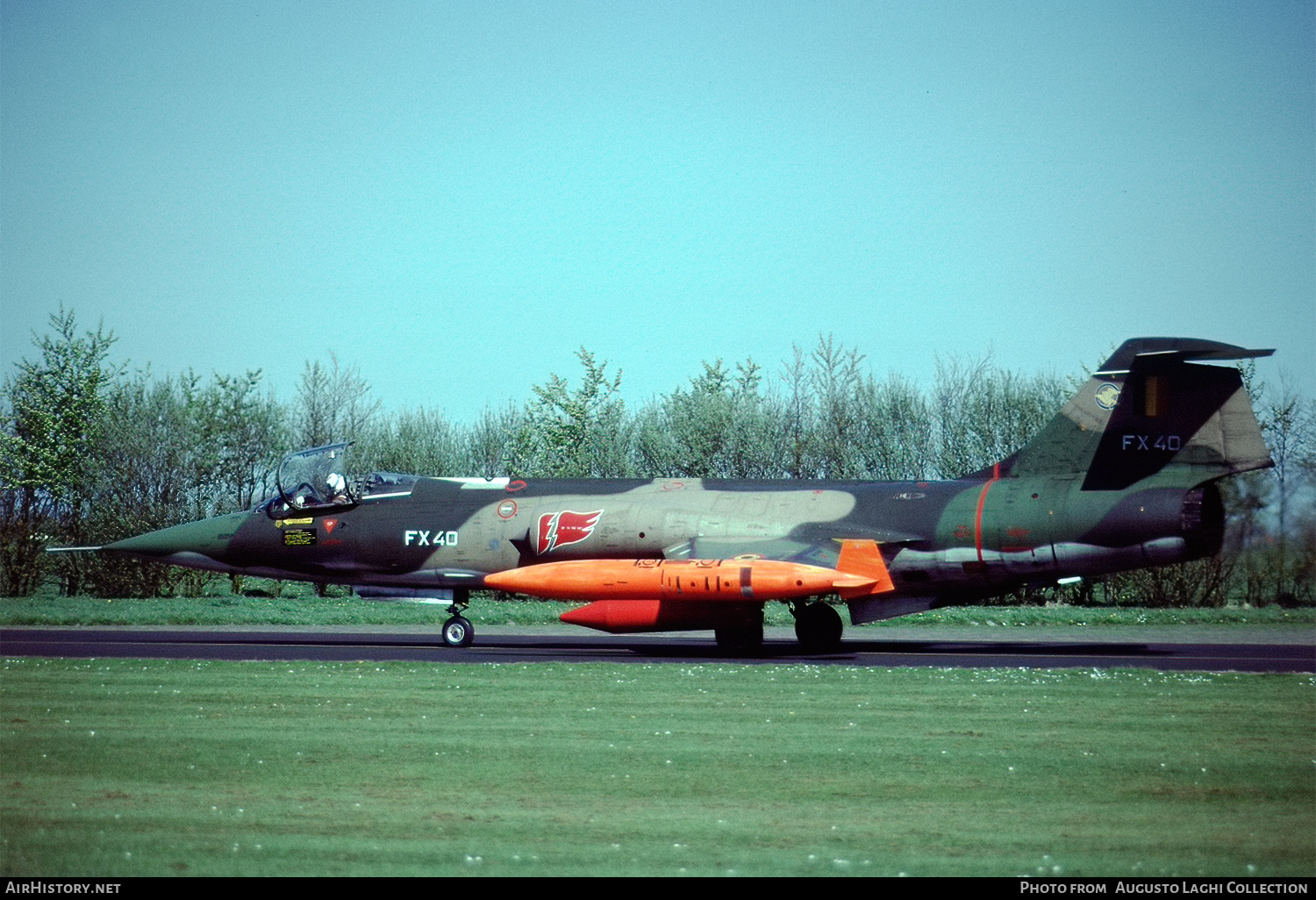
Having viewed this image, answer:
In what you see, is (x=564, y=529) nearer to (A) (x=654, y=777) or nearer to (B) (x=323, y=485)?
(B) (x=323, y=485)

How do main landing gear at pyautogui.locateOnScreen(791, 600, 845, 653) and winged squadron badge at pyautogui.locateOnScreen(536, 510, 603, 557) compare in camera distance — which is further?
winged squadron badge at pyautogui.locateOnScreen(536, 510, 603, 557)

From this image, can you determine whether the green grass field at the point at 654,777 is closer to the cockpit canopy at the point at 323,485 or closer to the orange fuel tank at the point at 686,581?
the orange fuel tank at the point at 686,581

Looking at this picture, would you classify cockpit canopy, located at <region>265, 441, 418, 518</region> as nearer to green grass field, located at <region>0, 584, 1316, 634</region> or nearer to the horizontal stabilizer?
green grass field, located at <region>0, 584, 1316, 634</region>

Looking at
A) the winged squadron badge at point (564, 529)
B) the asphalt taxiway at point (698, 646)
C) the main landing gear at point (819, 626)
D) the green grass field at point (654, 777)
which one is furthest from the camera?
the winged squadron badge at point (564, 529)

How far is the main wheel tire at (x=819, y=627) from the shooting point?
73.8ft

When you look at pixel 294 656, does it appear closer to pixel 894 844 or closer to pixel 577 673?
pixel 577 673

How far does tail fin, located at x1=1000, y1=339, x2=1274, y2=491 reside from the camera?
20.2 m

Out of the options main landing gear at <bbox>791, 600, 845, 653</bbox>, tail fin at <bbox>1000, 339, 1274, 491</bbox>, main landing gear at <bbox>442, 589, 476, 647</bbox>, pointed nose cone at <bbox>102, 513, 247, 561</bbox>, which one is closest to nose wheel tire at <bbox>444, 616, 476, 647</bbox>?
main landing gear at <bbox>442, 589, 476, 647</bbox>

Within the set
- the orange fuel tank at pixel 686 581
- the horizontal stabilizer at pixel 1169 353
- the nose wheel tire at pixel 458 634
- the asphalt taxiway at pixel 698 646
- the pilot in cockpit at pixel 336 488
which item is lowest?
the asphalt taxiway at pixel 698 646

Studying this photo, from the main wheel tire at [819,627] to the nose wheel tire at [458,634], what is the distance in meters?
5.67

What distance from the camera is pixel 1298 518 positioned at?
19.6 m

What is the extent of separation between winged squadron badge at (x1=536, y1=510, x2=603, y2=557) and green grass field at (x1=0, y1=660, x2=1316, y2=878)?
6.71 metres

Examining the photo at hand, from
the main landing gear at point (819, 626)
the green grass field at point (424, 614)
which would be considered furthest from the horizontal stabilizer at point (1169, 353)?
the green grass field at point (424, 614)
